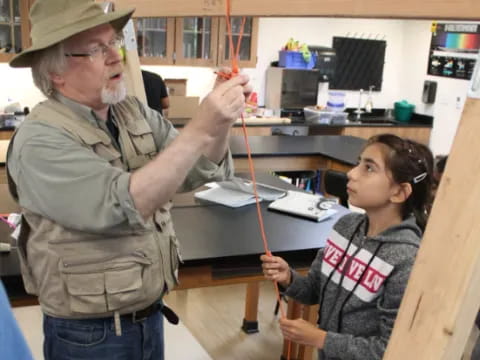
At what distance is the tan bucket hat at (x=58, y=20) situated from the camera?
125cm

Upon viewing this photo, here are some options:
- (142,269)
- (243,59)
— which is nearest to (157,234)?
(142,269)

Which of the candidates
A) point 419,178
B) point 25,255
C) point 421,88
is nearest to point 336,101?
point 421,88

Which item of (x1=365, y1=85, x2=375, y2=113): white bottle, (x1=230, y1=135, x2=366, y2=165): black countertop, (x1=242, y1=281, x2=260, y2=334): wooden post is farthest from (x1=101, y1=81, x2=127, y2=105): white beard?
(x1=365, y1=85, x2=375, y2=113): white bottle

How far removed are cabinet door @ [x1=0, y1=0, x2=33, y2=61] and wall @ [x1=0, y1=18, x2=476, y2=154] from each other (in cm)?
39

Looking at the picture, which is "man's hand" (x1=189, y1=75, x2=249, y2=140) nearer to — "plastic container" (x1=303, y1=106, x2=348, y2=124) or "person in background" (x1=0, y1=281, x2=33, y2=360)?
"person in background" (x1=0, y1=281, x2=33, y2=360)

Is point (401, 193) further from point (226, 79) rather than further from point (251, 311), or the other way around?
point (251, 311)

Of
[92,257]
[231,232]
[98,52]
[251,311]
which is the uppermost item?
[98,52]

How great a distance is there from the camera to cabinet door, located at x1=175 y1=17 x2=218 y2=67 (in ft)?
19.8

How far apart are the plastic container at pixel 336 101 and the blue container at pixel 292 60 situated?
494mm

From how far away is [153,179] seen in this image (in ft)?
3.69

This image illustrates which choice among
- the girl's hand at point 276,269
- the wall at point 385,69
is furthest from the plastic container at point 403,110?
the girl's hand at point 276,269

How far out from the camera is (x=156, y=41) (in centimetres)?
602

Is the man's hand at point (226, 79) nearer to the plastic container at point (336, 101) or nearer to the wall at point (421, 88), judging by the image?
the plastic container at point (336, 101)

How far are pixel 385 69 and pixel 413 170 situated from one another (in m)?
6.32
